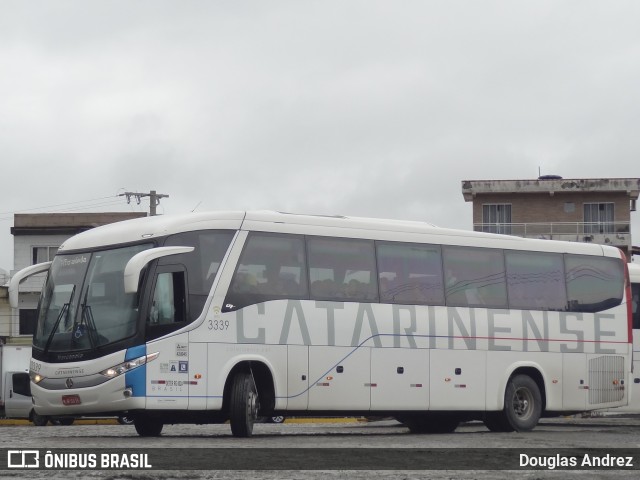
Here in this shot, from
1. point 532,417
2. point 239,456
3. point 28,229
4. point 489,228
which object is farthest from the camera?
point 489,228

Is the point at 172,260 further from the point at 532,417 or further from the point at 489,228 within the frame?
the point at 489,228

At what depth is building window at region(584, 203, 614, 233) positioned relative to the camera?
71938 millimetres

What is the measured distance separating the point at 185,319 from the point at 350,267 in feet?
11.2

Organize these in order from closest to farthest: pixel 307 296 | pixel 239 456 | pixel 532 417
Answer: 1. pixel 239 456
2. pixel 307 296
3. pixel 532 417

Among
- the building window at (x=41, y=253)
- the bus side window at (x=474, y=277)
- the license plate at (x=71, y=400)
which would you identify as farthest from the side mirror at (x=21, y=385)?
the building window at (x=41, y=253)

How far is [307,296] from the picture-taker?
20859mm

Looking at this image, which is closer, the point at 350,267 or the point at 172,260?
the point at 172,260

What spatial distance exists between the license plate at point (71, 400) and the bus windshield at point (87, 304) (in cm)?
71

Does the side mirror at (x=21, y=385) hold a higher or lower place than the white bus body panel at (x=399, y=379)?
lower

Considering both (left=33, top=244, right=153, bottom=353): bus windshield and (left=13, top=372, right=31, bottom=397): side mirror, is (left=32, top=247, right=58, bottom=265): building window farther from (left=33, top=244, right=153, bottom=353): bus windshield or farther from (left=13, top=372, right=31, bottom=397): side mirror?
(left=33, top=244, right=153, bottom=353): bus windshield

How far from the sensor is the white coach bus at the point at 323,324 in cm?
1927

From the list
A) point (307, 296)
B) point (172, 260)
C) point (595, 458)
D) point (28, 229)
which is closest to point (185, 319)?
point (172, 260)

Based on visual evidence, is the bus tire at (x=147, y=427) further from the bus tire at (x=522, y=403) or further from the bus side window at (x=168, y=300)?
the bus tire at (x=522, y=403)

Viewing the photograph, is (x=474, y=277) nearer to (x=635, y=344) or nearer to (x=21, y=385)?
(x=635, y=344)
